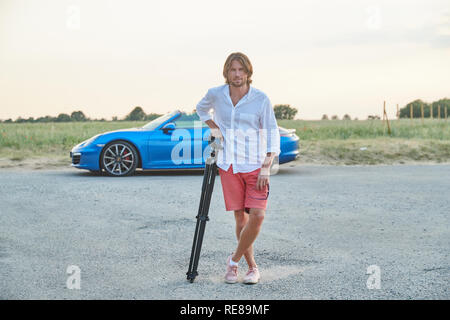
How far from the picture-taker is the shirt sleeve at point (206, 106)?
454 centimetres

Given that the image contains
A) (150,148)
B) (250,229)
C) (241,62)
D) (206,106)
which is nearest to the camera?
(241,62)

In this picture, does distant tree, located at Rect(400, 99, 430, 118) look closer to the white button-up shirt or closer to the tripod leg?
the tripod leg

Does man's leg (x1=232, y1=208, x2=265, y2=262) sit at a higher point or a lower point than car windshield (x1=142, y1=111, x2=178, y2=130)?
lower

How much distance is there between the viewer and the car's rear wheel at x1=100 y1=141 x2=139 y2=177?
12.1 metres

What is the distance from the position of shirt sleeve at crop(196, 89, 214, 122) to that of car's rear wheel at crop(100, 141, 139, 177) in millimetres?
7604

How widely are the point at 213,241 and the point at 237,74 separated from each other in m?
2.48

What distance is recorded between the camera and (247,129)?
14.3ft

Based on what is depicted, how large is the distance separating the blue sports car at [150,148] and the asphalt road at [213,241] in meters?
0.91

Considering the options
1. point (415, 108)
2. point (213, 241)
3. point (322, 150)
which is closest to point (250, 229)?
Result: point (213, 241)

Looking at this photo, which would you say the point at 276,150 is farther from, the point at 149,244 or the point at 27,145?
the point at 27,145

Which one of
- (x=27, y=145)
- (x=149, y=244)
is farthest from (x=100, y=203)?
(x=27, y=145)

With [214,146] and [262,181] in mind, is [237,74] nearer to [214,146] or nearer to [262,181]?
[214,146]

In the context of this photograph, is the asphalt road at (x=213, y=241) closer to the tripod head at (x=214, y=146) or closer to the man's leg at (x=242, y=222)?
the man's leg at (x=242, y=222)

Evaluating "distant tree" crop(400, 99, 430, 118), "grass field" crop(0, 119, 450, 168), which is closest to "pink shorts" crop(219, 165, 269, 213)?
"grass field" crop(0, 119, 450, 168)
